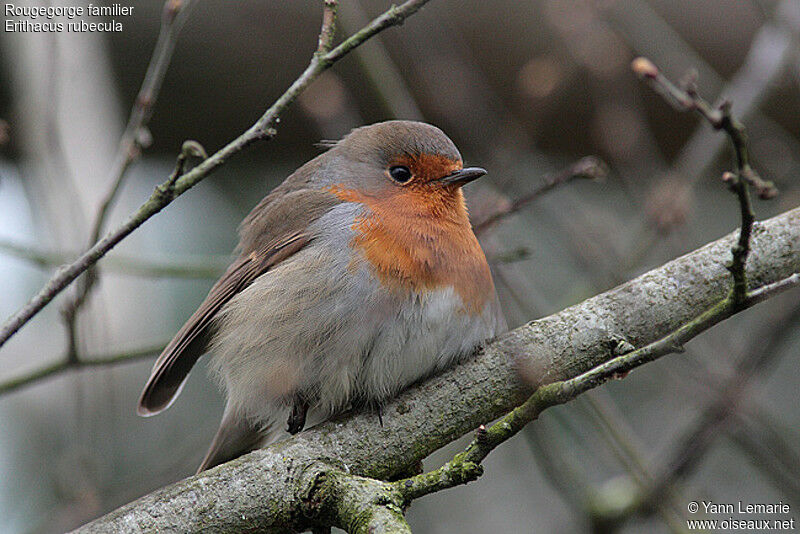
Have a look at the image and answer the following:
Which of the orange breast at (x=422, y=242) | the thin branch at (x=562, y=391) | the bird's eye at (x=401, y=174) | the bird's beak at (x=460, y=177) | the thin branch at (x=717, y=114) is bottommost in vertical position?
the thin branch at (x=562, y=391)

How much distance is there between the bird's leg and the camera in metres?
3.14

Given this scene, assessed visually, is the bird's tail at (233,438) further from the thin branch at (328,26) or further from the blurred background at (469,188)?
the thin branch at (328,26)

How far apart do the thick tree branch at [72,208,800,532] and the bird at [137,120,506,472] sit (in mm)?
196

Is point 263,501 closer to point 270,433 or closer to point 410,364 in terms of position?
point 410,364

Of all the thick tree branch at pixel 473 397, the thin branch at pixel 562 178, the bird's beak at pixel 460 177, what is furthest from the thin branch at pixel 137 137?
the thin branch at pixel 562 178

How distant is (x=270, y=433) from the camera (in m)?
3.62

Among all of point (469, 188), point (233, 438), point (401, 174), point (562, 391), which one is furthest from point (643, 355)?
point (469, 188)

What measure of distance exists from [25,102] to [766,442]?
4.24 meters

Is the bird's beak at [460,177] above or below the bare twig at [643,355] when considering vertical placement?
above

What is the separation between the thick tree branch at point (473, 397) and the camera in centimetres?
245

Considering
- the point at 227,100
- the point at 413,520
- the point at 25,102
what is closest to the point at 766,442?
the point at 413,520

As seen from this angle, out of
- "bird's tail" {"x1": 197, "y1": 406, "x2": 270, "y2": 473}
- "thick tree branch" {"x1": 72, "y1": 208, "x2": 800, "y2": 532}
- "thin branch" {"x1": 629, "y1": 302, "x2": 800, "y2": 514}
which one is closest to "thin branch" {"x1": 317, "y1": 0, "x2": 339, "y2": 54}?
"thick tree branch" {"x1": 72, "y1": 208, "x2": 800, "y2": 532}

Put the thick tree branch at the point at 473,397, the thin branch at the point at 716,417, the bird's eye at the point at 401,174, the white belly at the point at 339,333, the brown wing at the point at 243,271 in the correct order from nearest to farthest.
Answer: the thick tree branch at the point at 473,397 → the white belly at the point at 339,333 → the thin branch at the point at 716,417 → the brown wing at the point at 243,271 → the bird's eye at the point at 401,174

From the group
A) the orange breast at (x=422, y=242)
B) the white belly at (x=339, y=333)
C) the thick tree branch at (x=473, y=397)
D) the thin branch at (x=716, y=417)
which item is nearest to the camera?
the thick tree branch at (x=473, y=397)
